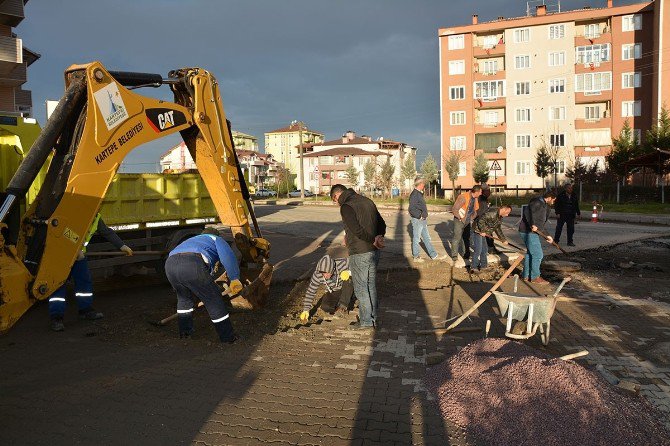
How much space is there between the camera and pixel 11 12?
2855 centimetres

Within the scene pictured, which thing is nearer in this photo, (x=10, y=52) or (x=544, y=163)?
(x=10, y=52)

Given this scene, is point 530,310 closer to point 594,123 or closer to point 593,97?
point 594,123

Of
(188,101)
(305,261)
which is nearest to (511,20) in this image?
(305,261)

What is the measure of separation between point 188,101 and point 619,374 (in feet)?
19.8

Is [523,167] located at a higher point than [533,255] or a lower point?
higher

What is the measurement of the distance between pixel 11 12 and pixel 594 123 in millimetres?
48189

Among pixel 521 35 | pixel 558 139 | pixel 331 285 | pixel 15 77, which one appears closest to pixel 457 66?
pixel 521 35

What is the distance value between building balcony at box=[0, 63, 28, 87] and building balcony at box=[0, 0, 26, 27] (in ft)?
8.92

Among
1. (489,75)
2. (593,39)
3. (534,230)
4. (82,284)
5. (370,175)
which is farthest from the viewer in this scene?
(370,175)

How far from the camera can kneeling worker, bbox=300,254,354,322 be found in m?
6.75

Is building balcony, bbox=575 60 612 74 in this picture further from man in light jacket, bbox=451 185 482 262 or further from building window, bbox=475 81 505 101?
man in light jacket, bbox=451 185 482 262

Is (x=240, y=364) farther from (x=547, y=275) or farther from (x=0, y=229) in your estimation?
(x=547, y=275)

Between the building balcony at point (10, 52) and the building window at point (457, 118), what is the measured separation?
39716 mm

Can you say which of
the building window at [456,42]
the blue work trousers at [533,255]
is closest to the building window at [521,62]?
the building window at [456,42]
